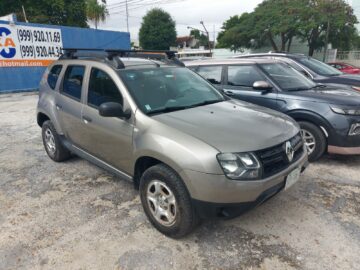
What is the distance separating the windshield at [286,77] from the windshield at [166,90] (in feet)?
5.66

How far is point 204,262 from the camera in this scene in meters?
2.46

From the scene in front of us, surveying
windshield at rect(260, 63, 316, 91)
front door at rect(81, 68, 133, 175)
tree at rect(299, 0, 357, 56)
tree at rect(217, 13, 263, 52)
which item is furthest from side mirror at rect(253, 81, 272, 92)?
tree at rect(217, 13, 263, 52)

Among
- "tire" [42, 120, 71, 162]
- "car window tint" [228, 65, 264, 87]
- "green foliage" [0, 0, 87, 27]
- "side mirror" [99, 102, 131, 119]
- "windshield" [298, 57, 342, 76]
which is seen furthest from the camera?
"green foliage" [0, 0, 87, 27]

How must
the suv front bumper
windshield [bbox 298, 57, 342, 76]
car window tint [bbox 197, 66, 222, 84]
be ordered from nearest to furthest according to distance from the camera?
the suv front bumper, car window tint [bbox 197, 66, 222, 84], windshield [bbox 298, 57, 342, 76]

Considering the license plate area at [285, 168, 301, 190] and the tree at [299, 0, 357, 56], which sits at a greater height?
the tree at [299, 0, 357, 56]

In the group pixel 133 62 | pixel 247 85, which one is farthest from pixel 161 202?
pixel 247 85

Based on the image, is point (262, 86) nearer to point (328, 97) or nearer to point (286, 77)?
point (286, 77)

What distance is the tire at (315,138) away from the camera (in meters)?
4.32

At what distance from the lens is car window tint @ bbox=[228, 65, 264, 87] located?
17.0 ft

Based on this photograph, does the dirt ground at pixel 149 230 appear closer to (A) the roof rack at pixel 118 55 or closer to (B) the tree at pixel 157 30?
(A) the roof rack at pixel 118 55

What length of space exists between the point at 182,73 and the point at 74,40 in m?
13.9

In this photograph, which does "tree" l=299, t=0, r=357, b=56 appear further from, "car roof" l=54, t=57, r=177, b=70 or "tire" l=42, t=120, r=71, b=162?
"tire" l=42, t=120, r=71, b=162

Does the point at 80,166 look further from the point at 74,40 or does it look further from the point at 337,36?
the point at 337,36

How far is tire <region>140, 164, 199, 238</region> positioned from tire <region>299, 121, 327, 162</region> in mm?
2658
